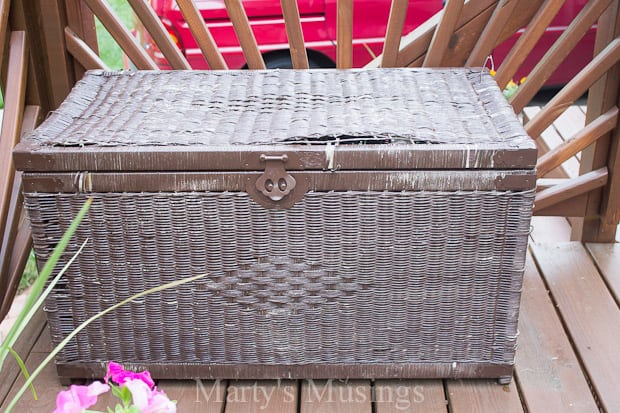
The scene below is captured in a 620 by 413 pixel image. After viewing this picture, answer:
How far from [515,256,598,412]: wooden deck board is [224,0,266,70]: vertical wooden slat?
0.92 metres

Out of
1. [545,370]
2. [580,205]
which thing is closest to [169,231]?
[545,370]

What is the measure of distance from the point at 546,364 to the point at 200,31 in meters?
1.14

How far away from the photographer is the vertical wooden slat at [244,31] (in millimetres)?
1732

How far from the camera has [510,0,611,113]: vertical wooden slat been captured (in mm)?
1737

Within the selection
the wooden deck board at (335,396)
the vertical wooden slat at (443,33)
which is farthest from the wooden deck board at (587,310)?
the vertical wooden slat at (443,33)

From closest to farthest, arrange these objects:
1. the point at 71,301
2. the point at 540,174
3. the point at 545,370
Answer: the point at 71,301
the point at 545,370
the point at 540,174

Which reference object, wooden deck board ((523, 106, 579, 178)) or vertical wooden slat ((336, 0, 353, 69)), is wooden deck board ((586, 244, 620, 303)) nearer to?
wooden deck board ((523, 106, 579, 178))

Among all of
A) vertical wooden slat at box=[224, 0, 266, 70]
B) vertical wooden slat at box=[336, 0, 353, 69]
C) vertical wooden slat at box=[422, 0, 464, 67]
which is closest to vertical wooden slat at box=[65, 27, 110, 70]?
vertical wooden slat at box=[224, 0, 266, 70]

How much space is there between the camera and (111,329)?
4.79ft

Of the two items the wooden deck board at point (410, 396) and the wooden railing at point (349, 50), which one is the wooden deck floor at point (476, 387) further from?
the wooden railing at point (349, 50)

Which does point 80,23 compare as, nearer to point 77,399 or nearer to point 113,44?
point 77,399

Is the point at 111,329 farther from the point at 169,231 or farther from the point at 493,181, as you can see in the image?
the point at 493,181

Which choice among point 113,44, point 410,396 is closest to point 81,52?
point 410,396

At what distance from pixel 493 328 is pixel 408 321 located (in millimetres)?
178
